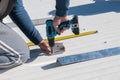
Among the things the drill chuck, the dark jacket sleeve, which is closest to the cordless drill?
the drill chuck

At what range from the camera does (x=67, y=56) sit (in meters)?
2.40

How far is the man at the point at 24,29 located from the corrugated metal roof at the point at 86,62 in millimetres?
101

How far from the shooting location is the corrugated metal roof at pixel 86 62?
2131mm

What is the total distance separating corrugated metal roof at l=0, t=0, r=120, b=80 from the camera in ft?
6.99

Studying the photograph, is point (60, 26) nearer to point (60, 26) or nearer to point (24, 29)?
point (60, 26)

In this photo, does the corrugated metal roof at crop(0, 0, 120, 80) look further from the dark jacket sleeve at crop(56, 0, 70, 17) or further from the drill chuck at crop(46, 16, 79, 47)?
the dark jacket sleeve at crop(56, 0, 70, 17)

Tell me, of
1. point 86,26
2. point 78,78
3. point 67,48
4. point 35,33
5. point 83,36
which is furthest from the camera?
point 86,26

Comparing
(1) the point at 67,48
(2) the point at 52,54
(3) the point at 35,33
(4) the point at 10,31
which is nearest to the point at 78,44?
(1) the point at 67,48

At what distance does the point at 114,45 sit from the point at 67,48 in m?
0.35

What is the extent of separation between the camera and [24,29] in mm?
2299

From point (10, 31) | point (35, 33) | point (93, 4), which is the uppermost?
point (10, 31)

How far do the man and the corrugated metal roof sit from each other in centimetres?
10

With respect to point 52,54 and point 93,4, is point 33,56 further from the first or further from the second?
point 93,4

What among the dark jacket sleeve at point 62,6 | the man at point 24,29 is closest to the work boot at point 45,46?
the man at point 24,29
